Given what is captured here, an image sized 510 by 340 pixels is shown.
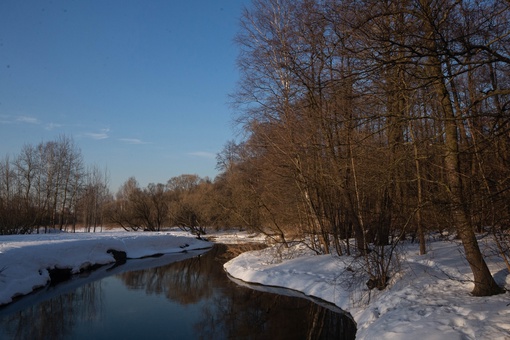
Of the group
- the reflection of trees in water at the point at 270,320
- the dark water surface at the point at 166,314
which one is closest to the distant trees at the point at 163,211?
the dark water surface at the point at 166,314

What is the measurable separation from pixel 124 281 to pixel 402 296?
1224cm

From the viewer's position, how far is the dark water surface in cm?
867

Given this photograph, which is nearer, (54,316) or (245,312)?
(54,316)

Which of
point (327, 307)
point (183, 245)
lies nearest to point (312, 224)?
point (327, 307)

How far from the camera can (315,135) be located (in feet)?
44.5

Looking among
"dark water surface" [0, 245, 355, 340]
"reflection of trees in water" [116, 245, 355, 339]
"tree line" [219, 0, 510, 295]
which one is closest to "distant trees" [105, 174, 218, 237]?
"tree line" [219, 0, 510, 295]

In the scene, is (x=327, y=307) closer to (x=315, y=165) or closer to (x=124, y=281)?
(x=315, y=165)

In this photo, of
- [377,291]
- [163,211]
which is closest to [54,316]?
[377,291]

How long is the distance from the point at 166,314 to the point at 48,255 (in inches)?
367

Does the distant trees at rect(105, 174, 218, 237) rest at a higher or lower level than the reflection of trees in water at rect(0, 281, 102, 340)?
higher

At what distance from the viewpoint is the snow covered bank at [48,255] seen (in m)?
13.3

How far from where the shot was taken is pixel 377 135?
1259cm

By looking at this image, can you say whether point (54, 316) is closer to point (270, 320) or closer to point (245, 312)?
point (245, 312)

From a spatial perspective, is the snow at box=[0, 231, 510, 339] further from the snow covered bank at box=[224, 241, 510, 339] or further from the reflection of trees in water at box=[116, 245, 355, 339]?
the reflection of trees in water at box=[116, 245, 355, 339]
